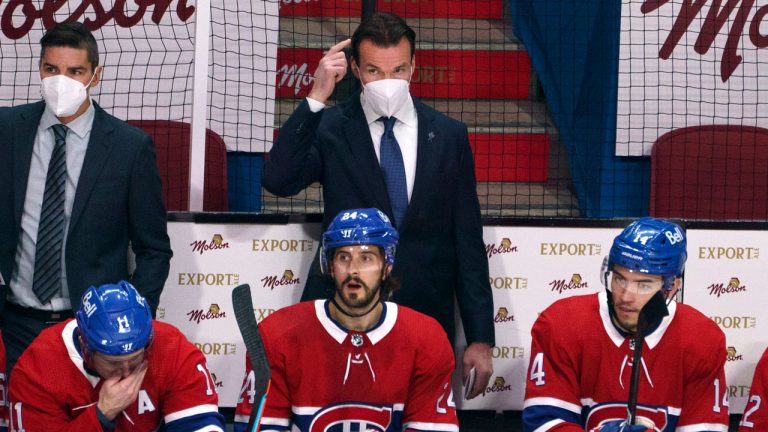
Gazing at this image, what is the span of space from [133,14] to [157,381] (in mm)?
3106

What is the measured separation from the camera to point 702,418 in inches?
169

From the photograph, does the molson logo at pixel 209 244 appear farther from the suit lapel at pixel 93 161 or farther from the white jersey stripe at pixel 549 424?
the white jersey stripe at pixel 549 424

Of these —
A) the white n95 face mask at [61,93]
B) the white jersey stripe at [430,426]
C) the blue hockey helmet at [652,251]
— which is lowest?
the white jersey stripe at [430,426]

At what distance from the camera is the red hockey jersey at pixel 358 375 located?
425 centimetres

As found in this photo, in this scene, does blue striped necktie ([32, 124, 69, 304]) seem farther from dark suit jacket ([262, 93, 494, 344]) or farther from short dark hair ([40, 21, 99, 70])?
dark suit jacket ([262, 93, 494, 344])

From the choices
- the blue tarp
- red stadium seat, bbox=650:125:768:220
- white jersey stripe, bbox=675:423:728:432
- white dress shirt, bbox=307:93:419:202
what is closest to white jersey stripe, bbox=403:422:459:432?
white jersey stripe, bbox=675:423:728:432

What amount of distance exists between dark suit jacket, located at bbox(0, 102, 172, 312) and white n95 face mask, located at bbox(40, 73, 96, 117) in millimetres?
136

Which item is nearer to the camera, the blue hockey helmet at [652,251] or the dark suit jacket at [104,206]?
the blue hockey helmet at [652,251]

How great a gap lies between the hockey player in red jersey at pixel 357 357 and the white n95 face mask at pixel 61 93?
1060 mm

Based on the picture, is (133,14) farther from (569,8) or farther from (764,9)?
(764,9)

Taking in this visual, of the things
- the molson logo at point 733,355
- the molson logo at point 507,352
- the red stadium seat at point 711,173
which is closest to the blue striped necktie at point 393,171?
the molson logo at point 507,352

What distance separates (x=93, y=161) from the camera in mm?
4727

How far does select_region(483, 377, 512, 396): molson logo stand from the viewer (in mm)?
5578

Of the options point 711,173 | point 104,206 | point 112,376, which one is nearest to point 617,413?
point 112,376
